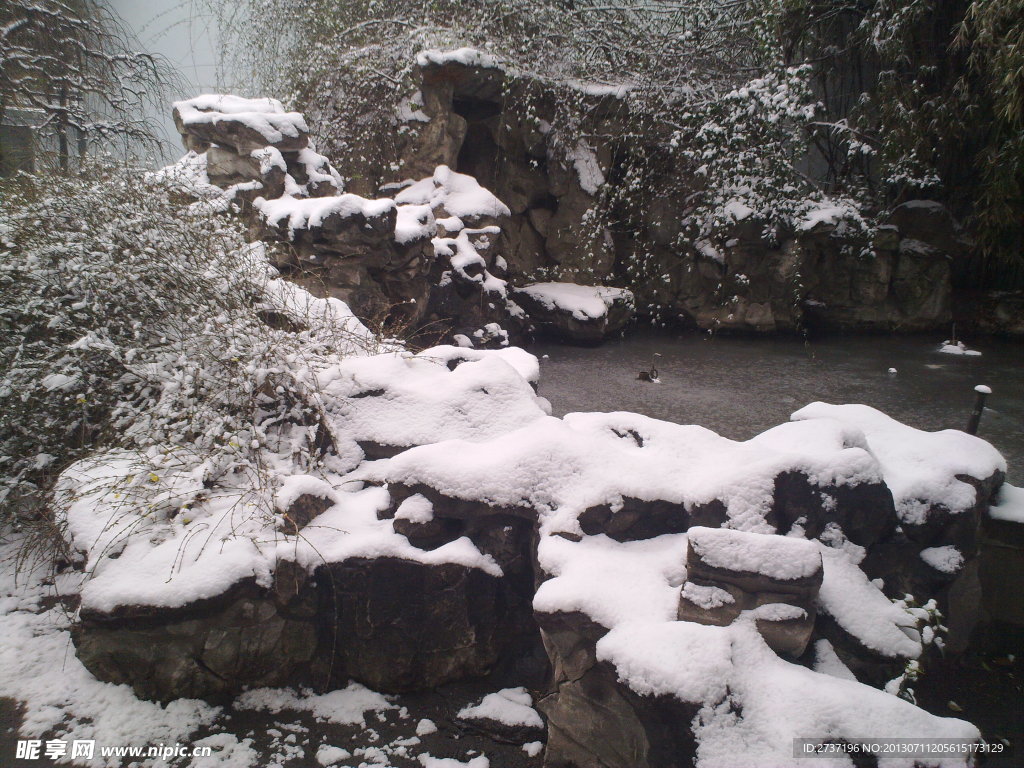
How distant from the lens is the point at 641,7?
22.5ft

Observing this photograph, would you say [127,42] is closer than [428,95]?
Yes

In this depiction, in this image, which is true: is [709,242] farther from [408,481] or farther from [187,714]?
[187,714]

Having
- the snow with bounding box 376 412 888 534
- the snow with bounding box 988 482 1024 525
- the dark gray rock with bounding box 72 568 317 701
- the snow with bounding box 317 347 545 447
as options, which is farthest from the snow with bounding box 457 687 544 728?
the snow with bounding box 988 482 1024 525

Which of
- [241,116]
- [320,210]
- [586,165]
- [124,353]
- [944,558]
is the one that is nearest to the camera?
[944,558]

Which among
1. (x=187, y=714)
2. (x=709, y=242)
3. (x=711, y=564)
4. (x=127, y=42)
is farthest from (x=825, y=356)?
(x=127, y=42)

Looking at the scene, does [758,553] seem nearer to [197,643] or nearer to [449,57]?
[197,643]

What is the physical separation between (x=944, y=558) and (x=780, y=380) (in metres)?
3.26

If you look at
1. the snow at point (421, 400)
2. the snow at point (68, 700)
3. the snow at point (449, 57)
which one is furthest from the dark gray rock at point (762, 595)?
the snow at point (449, 57)

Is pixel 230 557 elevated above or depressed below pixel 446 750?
above

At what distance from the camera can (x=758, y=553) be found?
1.93 metres

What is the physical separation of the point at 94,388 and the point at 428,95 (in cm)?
518

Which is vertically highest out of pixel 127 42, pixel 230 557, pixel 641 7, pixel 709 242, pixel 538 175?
pixel 641 7

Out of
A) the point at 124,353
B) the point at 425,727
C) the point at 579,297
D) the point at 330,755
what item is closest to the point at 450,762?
the point at 425,727

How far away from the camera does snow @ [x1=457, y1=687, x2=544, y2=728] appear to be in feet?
7.55
